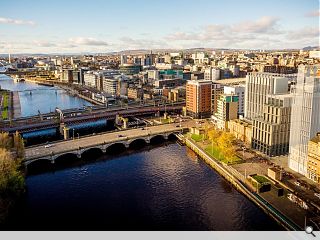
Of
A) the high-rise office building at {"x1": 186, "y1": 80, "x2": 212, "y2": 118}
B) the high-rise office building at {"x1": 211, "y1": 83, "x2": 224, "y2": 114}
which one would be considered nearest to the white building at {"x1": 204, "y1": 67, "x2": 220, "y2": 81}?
the high-rise office building at {"x1": 211, "y1": 83, "x2": 224, "y2": 114}

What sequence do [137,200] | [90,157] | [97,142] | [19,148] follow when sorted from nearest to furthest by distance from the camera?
1. [137,200]
2. [19,148]
3. [90,157]
4. [97,142]

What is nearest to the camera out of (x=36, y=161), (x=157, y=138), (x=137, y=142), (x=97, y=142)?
(x=36, y=161)

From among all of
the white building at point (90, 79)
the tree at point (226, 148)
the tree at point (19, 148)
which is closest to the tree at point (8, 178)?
the tree at point (19, 148)

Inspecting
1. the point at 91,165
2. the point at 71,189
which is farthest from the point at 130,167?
the point at 71,189

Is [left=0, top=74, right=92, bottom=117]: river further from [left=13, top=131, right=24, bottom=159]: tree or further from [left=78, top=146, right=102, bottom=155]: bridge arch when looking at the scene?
[left=13, top=131, right=24, bottom=159]: tree

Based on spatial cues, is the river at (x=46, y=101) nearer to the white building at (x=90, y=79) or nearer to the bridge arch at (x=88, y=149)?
the white building at (x=90, y=79)

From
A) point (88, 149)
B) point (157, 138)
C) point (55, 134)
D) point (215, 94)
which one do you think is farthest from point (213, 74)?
point (88, 149)

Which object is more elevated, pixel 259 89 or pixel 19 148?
pixel 259 89

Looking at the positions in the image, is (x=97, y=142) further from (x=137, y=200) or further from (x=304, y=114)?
(x=304, y=114)
